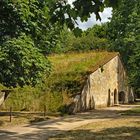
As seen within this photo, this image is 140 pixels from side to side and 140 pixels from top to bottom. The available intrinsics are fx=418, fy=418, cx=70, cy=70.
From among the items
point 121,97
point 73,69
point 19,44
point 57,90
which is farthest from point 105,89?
point 19,44

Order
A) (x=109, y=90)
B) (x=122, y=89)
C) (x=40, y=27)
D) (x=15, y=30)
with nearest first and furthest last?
(x=15, y=30) → (x=40, y=27) → (x=109, y=90) → (x=122, y=89)

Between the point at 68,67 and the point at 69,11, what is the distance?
35.5 m

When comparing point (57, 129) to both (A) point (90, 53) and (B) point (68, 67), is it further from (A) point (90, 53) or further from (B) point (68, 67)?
→ (A) point (90, 53)

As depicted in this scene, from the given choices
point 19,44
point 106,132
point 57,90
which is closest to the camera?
point 106,132

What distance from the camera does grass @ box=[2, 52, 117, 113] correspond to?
3634 cm

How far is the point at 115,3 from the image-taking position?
706cm

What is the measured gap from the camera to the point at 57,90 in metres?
37.8

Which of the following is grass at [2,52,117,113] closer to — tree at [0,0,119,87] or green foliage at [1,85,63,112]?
green foliage at [1,85,63,112]

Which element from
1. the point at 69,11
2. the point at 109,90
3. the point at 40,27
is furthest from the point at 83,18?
the point at 109,90

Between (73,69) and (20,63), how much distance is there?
1827 centimetres

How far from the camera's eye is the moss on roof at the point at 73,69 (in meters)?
38.3

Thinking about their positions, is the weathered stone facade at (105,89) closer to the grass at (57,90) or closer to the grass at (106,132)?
the grass at (57,90)

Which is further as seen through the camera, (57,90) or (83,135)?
(57,90)

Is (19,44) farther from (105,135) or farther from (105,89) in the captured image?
(105,89)
